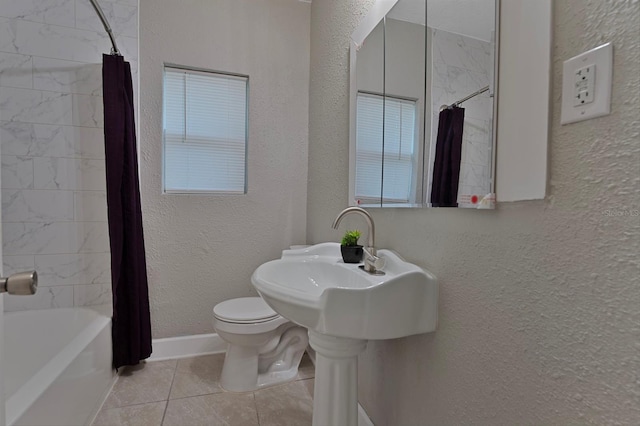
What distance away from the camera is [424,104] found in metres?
1.09

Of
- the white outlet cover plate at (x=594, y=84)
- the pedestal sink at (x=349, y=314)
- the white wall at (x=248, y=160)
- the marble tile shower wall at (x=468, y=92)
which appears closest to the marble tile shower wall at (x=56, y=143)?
the white wall at (x=248, y=160)

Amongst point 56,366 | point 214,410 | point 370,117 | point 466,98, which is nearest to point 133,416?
point 214,410

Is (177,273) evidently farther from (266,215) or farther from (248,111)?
(248,111)

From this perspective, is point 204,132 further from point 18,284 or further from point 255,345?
point 18,284

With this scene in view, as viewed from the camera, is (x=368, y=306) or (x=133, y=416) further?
(x=133, y=416)

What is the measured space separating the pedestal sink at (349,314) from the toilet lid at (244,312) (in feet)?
1.93

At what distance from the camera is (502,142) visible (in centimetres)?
74

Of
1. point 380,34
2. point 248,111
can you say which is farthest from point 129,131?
point 380,34

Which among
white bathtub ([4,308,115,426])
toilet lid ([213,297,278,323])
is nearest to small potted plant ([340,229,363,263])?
toilet lid ([213,297,278,323])

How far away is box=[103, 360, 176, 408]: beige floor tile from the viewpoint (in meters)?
1.68

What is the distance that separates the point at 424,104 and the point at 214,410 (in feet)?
5.77

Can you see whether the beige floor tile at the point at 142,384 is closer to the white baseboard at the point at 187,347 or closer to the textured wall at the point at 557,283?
the white baseboard at the point at 187,347

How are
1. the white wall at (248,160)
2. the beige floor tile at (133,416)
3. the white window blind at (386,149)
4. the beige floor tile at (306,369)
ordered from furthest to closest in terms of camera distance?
1. the white wall at (248,160)
2. the beige floor tile at (306,369)
3. the beige floor tile at (133,416)
4. the white window blind at (386,149)

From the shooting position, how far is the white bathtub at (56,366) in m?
1.08
